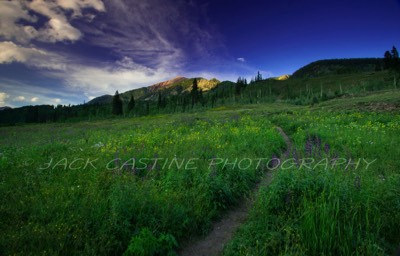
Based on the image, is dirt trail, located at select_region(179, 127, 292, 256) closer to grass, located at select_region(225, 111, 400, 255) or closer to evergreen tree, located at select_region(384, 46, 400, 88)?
grass, located at select_region(225, 111, 400, 255)

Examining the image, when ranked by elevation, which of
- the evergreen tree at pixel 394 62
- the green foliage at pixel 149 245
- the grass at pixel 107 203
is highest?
the evergreen tree at pixel 394 62

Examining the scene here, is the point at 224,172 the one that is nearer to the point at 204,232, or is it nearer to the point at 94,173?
the point at 204,232

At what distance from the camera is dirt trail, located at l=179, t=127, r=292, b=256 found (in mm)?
4387

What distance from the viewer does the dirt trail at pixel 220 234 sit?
439 centimetres

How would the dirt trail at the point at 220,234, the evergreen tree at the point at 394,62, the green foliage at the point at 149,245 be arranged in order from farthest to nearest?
the evergreen tree at the point at 394,62
the dirt trail at the point at 220,234
the green foliage at the point at 149,245

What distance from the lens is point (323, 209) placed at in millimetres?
4109

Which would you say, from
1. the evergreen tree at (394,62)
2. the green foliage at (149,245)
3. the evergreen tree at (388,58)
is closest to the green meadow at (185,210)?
the green foliage at (149,245)

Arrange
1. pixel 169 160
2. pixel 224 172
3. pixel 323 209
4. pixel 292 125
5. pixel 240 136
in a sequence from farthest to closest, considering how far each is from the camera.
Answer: pixel 292 125
pixel 240 136
pixel 169 160
pixel 224 172
pixel 323 209

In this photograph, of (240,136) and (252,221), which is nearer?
(252,221)

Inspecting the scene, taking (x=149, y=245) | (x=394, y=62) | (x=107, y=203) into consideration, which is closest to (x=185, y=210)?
(x=149, y=245)

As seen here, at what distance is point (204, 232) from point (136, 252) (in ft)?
5.50

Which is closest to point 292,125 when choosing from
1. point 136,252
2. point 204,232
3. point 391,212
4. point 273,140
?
point 273,140

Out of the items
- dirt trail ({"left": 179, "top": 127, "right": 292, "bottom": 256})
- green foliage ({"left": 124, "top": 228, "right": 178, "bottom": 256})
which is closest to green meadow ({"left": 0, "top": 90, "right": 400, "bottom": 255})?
green foliage ({"left": 124, "top": 228, "right": 178, "bottom": 256})

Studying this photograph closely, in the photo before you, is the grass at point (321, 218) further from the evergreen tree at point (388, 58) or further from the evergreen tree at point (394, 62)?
the evergreen tree at point (388, 58)
